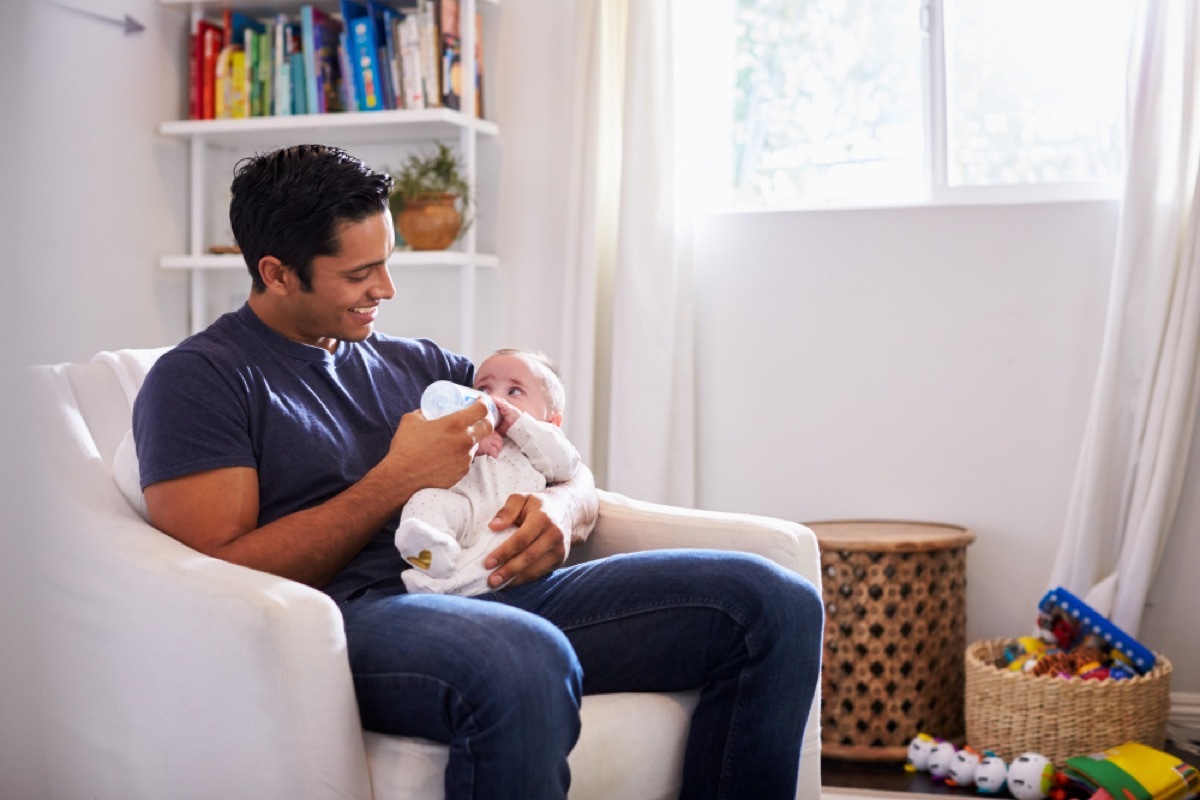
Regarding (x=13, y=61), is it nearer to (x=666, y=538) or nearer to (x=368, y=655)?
(x=368, y=655)

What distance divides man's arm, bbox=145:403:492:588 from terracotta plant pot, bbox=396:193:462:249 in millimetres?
1489

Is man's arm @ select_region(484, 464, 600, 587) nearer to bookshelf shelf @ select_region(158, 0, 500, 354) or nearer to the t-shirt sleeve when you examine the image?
the t-shirt sleeve

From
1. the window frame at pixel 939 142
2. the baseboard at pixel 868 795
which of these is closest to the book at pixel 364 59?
the window frame at pixel 939 142

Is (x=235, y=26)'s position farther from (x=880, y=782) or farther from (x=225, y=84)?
(x=880, y=782)

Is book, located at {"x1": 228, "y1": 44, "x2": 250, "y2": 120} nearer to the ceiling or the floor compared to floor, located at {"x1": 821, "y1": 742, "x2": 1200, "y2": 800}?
nearer to the ceiling

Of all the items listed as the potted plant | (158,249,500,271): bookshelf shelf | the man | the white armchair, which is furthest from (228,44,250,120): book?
the white armchair

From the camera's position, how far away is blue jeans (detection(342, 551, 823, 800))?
122 centimetres

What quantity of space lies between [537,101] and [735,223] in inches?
25.1

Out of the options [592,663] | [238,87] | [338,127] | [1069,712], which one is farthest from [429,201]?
[1069,712]

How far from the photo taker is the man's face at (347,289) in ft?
5.24

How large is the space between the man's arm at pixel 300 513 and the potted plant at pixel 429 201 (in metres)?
1.49

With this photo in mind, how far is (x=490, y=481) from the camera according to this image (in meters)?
1.64

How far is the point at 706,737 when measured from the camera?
58.4 inches

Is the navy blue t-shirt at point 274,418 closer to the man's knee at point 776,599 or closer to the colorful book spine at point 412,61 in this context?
the man's knee at point 776,599
